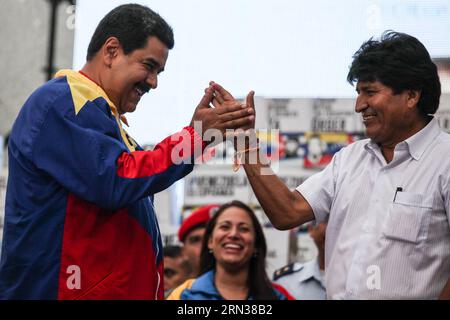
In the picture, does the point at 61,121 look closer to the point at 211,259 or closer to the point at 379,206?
the point at 379,206

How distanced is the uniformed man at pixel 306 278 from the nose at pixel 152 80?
249cm

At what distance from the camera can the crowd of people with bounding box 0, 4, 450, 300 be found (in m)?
3.14

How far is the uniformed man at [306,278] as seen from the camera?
5609mm

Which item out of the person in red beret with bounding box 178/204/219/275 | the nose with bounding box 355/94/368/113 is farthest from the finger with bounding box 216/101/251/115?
the person in red beret with bounding box 178/204/219/275

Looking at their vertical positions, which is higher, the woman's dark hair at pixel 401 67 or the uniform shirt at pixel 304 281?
the woman's dark hair at pixel 401 67

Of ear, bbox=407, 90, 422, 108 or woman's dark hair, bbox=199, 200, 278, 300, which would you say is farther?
woman's dark hair, bbox=199, 200, 278, 300

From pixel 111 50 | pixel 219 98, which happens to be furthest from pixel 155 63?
pixel 219 98

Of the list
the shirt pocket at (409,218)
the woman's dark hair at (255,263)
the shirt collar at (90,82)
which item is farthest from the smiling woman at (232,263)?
the shirt collar at (90,82)

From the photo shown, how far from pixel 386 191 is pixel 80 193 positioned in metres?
1.31

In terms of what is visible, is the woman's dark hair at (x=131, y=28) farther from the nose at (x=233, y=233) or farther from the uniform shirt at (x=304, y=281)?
the uniform shirt at (x=304, y=281)

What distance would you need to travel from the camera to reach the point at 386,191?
3.65m

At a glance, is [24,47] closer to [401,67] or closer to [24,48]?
[24,48]

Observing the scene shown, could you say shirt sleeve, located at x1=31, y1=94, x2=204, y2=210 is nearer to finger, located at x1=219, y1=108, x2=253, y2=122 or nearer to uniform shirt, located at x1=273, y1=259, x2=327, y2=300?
finger, located at x1=219, y1=108, x2=253, y2=122

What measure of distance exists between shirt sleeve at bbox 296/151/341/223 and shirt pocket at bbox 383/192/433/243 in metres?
0.37
